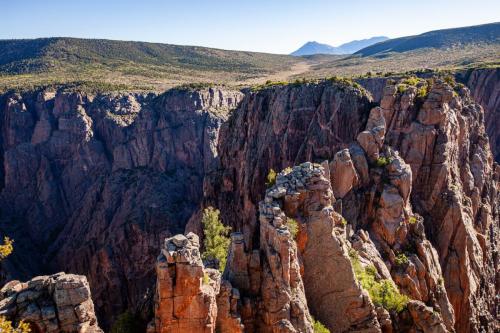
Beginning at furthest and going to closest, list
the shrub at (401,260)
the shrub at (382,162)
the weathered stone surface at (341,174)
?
1. the shrub at (382,162)
2. the weathered stone surface at (341,174)
3. the shrub at (401,260)

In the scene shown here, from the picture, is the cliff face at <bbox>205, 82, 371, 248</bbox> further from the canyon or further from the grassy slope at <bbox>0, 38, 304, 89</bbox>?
the grassy slope at <bbox>0, 38, 304, 89</bbox>

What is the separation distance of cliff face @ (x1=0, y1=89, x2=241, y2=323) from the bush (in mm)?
55590

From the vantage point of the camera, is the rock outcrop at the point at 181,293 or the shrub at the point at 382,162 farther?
the shrub at the point at 382,162

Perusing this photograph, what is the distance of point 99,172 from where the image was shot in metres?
101

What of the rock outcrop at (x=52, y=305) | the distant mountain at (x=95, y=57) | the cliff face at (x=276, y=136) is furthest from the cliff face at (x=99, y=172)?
the rock outcrop at (x=52, y=305)

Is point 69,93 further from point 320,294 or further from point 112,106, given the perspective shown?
point 320,294

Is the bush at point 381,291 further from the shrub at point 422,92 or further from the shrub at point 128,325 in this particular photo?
the shrub at point 422,92

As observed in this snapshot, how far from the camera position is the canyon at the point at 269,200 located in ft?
85.0

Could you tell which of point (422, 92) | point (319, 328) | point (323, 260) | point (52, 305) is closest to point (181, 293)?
point (52, 305)

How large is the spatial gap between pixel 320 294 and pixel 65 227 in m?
78.7

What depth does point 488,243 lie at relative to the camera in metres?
55.3

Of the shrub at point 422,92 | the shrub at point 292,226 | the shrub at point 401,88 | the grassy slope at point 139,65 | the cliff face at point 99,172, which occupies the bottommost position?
the cliff face at point 99,172

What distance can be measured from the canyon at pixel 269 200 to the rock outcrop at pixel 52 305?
81cm

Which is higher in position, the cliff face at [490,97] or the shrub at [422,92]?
the shrub at [422,92]
